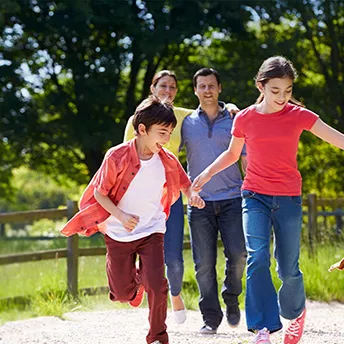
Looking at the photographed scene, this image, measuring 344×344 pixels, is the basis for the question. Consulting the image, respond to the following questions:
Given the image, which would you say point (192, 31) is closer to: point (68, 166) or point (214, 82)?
point (68, 166)

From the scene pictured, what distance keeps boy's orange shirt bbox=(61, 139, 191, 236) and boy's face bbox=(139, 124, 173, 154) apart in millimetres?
92

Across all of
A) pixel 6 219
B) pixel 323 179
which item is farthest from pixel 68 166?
pixel 6 219

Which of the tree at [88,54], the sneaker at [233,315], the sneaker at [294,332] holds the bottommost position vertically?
the sneaker at [233,315]

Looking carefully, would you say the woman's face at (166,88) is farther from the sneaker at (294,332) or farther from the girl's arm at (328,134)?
the sneaker at (294,332)

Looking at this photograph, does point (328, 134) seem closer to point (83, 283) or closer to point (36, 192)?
point (83, 283)

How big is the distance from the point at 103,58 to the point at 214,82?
13.9 meters

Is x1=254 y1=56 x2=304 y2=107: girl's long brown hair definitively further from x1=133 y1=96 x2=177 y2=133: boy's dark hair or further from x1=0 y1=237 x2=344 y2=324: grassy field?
x1=0 y1=237 x2=344 y2=324: grassy field

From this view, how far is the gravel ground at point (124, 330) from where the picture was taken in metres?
5.86

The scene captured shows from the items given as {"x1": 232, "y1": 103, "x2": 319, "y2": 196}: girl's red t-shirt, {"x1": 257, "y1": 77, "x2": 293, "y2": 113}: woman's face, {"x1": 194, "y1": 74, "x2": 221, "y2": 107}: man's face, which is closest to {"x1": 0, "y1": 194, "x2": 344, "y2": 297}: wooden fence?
{"x1": 194, "y1": 74, "x2": 221, "y2": 107}: man's face

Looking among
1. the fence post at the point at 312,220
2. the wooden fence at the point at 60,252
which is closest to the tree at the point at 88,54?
the fence post at the point at 312,220

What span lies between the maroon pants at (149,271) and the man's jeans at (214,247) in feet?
3.41

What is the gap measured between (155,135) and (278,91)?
739 mm

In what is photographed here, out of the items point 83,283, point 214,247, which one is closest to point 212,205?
point 214,247

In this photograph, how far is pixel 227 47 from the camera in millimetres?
21516
